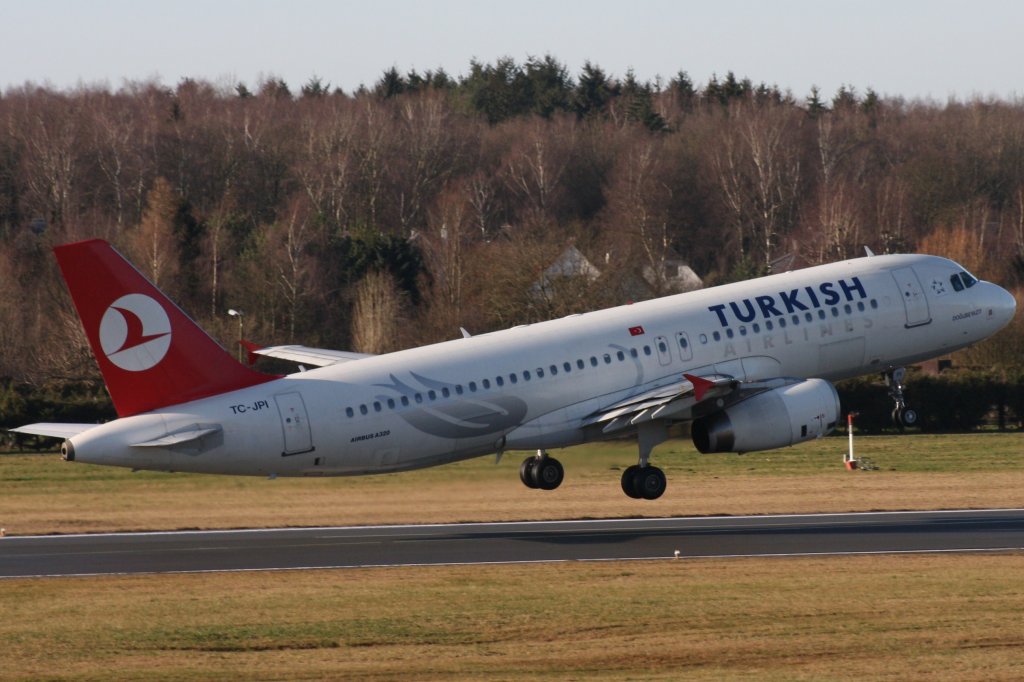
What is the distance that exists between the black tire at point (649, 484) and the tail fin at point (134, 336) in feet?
41.6

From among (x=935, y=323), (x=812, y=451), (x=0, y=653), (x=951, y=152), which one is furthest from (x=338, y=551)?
(x=951, y=152)

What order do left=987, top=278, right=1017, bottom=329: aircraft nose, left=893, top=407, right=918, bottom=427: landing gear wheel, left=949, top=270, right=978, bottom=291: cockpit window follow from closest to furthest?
left=893, top=407, right=918, bottom=427: landing gear wheel, left=949, top=270, right=978, bottom=291: cockpit window, left=987, top=278, right=1017, bottom=329: aircraft nose

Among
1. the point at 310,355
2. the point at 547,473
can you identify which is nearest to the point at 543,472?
the point at 547,473

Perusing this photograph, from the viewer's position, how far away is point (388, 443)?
44.0m

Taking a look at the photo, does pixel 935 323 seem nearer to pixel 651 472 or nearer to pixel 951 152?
pixel 651 472

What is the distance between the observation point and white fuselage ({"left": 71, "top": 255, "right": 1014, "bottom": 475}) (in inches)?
1668

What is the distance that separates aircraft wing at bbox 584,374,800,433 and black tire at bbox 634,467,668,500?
1.98m

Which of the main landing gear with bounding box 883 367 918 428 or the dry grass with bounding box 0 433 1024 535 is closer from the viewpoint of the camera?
the dry grass with bounding box 0 433 1024 535

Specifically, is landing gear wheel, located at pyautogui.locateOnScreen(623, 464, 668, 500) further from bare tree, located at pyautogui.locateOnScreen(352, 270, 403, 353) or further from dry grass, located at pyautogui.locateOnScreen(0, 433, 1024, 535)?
bare tree, located at pyautogui.locateOnScreen(352, 270, 403, 353)

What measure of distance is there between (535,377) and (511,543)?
4.58 meters

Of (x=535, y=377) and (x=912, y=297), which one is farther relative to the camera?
(x=912, y=297)

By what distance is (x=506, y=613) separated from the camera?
115ft

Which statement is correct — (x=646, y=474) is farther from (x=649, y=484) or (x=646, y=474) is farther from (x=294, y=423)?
(x=294, y=423)

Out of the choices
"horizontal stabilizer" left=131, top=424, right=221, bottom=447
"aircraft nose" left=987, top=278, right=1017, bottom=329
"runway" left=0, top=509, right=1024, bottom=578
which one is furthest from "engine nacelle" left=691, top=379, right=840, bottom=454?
"horizontal stabilizer" left=131, top=424, right=221, bottom=447
